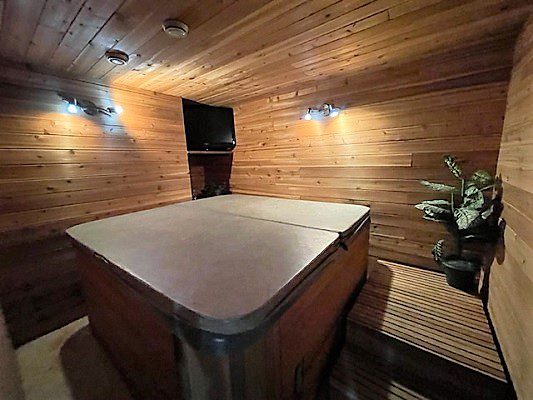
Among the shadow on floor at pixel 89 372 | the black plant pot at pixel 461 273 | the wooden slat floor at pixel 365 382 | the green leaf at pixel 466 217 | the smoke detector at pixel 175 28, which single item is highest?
the smoke detector at pixel 175 28

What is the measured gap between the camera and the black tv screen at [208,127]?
3520 mm

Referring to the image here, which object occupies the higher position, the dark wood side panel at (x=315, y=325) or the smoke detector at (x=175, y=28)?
the smoke detector at (x=175, y=28)

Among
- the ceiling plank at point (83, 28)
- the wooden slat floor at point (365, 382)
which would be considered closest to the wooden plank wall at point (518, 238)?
the wooden slat floor at point (365, 382)

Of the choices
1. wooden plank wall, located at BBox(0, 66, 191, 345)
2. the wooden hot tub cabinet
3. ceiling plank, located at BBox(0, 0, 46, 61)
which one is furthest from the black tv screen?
the wooden hot tub cabinet

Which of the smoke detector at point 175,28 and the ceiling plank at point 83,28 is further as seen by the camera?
the smoke detector at point 175,28

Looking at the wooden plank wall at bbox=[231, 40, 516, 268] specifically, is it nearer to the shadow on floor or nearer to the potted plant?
the potted plant

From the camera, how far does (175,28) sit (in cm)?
148

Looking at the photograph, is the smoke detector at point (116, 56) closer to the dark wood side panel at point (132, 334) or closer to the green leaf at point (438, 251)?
the dark wood side panel at point (132, 334)

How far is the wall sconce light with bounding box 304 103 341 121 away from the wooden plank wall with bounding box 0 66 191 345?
2.02m

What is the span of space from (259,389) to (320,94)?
9.61ft

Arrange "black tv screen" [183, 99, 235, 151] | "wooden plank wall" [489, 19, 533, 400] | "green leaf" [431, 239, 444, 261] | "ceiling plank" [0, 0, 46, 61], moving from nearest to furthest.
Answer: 1. "wooden plank wall" [489, 19, 533, 400]
2. "ceiling plank" [0, 0, 46, 61]
3. "green leaf" [431, 239, 444, 261]
4. "black tv screen" [183, 99, 235, 151]

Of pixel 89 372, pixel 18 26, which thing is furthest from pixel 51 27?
pixel 89 372

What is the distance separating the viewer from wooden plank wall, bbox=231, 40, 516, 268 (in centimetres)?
204

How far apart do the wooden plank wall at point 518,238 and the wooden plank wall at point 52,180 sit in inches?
133
